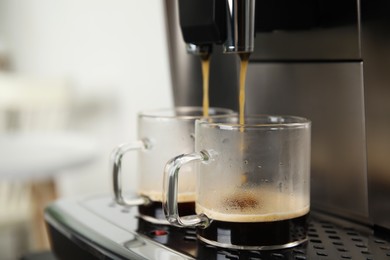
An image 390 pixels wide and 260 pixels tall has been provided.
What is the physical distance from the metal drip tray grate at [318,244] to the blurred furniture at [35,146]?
786 millimetres


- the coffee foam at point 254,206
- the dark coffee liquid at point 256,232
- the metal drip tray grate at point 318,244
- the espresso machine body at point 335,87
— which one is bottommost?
the metal drip tray grate at point 318,244

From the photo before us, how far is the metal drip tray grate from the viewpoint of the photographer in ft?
1.53

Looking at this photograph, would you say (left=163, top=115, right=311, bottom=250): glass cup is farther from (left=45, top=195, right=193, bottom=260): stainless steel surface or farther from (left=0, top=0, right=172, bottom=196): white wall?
(left=0, top=0, right=172, bottom=196): white wall

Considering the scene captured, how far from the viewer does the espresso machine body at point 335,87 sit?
0.50 m

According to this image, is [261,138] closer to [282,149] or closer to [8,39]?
[282,149]

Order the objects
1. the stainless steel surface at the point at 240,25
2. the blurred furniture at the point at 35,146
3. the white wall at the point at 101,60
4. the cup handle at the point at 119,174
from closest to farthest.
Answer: the stainless steel surface at the point at 240,25 → the cup handle at the point at 119,174 → the white wall at the point at 101,60 → the blurred furniture at the point at 35,146

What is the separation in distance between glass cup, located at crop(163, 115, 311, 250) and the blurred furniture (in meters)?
0.86

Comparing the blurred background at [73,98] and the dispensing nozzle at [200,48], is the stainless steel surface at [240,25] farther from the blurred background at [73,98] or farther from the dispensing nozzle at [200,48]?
the blurred background at [73,98]

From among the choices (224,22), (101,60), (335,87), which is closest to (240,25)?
(224,22)

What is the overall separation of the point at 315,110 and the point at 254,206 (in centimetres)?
13

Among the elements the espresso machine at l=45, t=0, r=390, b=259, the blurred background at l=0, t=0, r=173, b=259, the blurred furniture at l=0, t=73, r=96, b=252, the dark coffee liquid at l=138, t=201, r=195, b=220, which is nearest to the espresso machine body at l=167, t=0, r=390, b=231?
the espresso machine at l=45, t=0, r=390, b=259

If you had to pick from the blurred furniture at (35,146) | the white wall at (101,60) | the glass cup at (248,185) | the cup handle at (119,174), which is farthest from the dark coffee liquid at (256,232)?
the blurred furniture at (35,146)

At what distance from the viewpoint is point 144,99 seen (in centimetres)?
113

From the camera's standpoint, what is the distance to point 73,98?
165 centimetres
